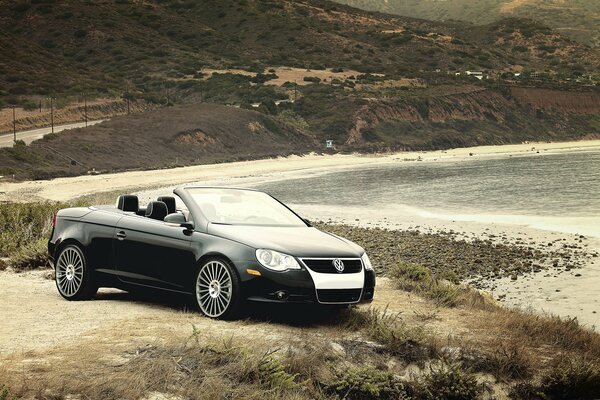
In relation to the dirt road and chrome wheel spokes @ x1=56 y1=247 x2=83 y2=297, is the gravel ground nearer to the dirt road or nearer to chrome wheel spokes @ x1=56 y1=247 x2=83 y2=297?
chrome wheel spokes @ x1=56 y1=247 x2=83 y2=297

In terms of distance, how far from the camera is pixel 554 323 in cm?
1074

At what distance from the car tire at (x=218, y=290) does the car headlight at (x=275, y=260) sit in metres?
0.31

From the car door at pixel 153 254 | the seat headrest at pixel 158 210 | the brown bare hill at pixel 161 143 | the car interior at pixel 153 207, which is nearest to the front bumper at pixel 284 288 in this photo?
the car door at pixel 153 254

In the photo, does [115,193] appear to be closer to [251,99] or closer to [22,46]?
[251,99]

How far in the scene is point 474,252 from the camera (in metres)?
23.7

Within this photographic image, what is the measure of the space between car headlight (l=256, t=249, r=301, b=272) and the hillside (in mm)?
73519

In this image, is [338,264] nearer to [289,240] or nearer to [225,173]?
[289,240]

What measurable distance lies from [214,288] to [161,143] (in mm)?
54862

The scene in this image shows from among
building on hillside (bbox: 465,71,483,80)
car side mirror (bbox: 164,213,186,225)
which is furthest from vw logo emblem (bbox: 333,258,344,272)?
building on hillside (bbox: 465,71,483,80)

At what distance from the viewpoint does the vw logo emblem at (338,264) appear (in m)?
9.45

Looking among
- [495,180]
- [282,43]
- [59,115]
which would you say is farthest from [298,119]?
[282,43]

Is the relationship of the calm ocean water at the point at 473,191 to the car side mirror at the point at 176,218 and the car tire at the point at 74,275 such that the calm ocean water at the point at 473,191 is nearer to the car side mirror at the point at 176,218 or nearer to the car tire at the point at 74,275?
the car tire at the point at 74,275

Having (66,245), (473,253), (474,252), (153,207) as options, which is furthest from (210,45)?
(153,207)

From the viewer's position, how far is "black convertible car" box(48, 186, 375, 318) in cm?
930
